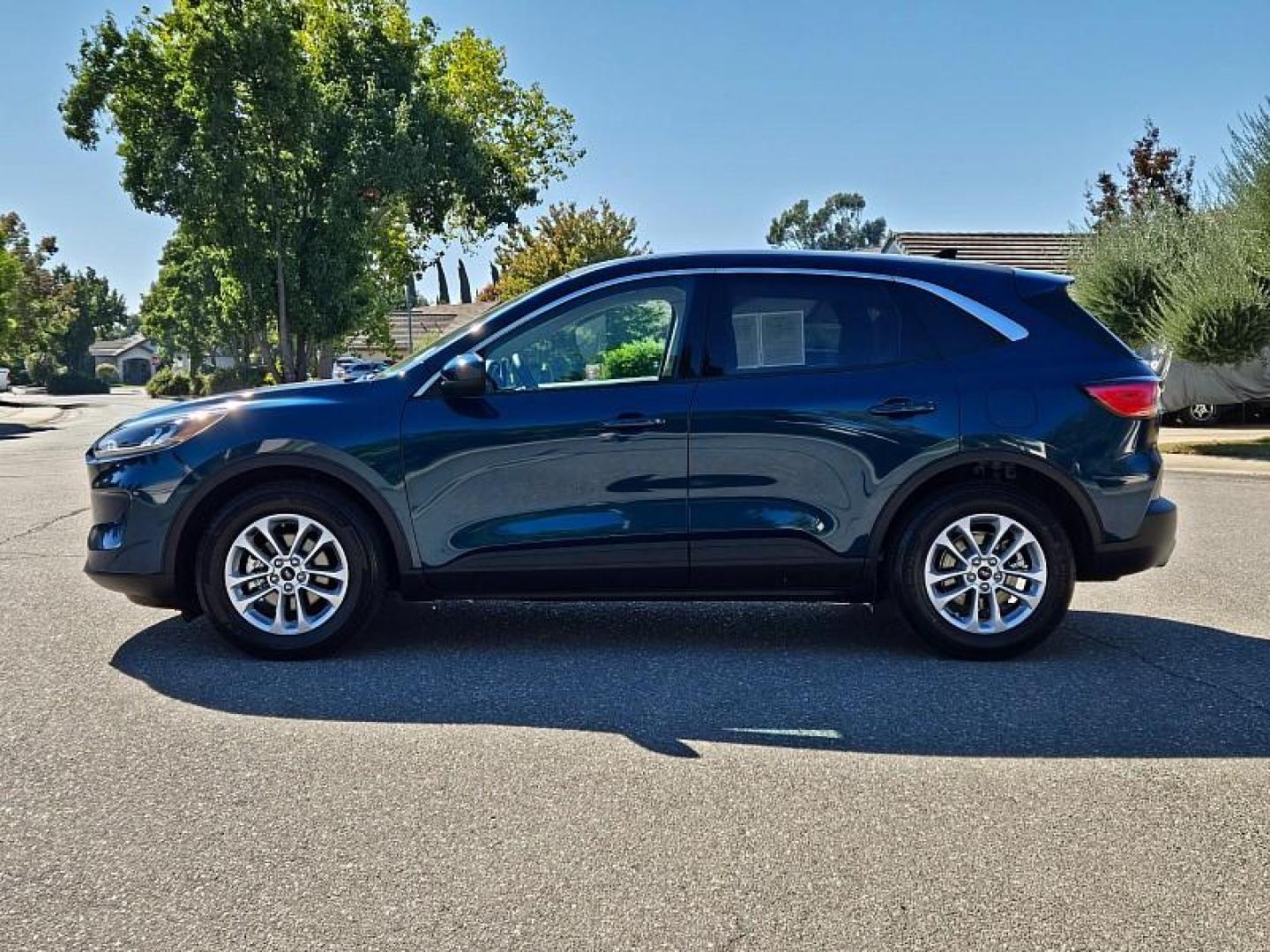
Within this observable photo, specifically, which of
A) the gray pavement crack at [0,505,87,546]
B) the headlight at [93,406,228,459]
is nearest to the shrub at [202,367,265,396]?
the gray pavement crack at [0,505,87,546]

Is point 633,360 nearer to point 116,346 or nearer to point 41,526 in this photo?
point 41,526

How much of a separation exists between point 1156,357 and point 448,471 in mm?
16513

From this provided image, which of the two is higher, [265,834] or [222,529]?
[222,529]

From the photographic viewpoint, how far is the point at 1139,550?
5.28m

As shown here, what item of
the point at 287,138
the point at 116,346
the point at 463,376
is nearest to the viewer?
the point at 463,376

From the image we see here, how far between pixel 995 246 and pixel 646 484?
97.2 ft

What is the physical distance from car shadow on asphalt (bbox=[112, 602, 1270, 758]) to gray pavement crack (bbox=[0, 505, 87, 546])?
3830 millimetres

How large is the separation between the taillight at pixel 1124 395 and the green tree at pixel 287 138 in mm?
28267

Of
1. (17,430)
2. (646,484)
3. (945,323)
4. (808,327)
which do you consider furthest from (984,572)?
(17,430)

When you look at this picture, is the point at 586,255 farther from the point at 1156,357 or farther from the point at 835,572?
the point at 835,572

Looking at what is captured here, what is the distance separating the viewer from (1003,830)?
3367mm

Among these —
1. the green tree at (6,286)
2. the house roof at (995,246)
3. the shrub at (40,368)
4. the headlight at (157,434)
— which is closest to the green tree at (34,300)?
the shrub at (40,368)

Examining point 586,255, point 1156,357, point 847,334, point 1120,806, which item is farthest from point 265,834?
point 586,255

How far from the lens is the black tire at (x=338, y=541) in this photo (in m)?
5.20
